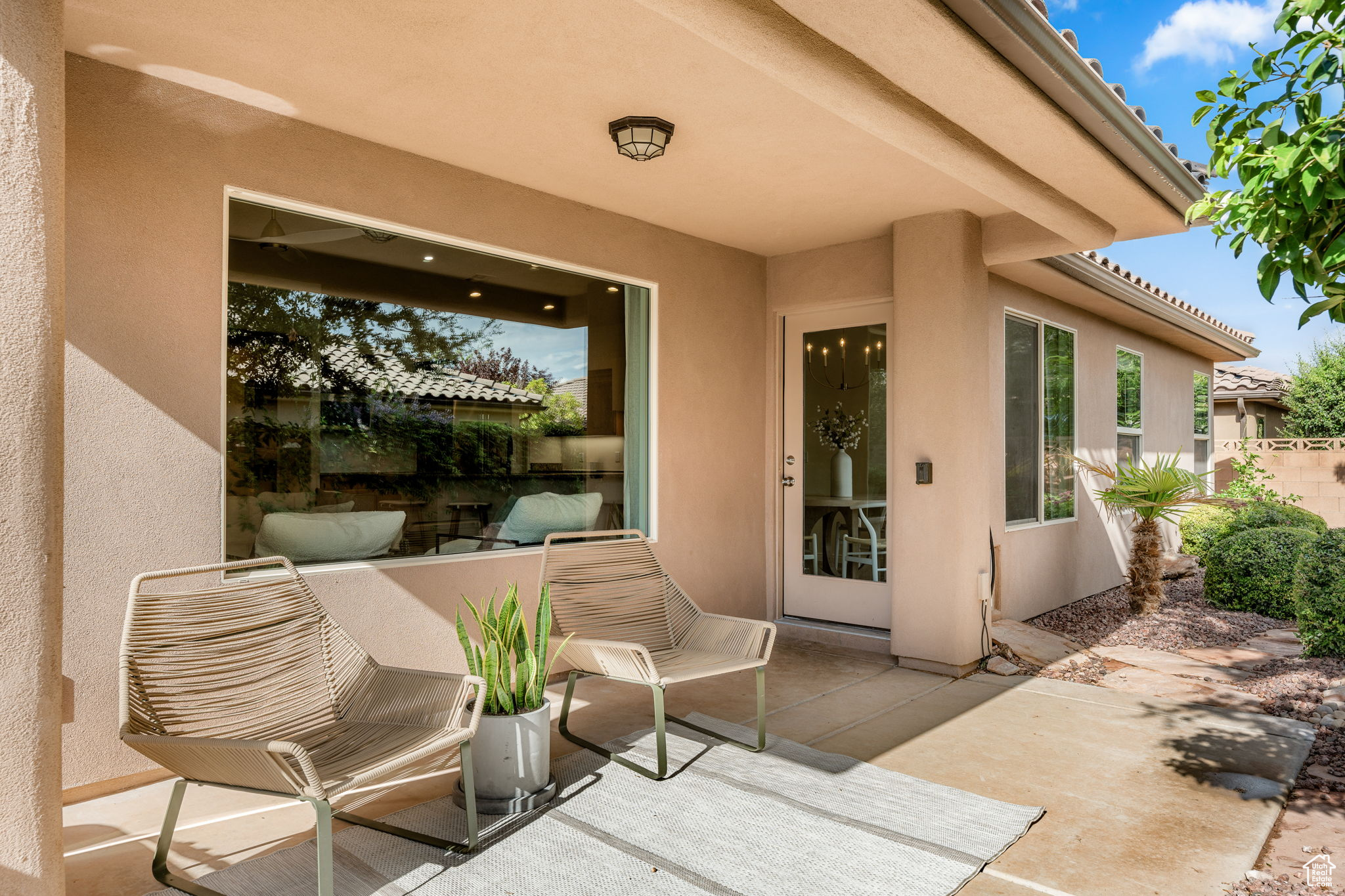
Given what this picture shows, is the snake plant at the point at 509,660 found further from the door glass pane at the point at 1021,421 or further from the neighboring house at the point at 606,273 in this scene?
the door glass pane at the point at 1021,421

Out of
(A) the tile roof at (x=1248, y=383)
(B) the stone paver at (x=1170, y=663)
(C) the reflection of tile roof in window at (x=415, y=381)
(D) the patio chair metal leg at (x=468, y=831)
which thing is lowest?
(B) the stone paver at (x=1170, y=663)

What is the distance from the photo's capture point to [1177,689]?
14.8 ft

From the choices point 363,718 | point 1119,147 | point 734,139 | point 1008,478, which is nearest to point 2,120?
point 363,718

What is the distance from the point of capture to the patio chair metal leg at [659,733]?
317 centimetres

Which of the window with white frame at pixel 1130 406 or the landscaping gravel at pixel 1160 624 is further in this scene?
the window with white frame at pixel 1130 406

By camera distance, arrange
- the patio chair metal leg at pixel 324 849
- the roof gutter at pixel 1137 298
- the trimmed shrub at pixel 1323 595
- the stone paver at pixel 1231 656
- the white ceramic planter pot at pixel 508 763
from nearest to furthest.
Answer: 1. the patio chair metal leg at pixel 324 849
2. the white ceramic planter pot at pixel 508 763
3. the trimmed shrub at pixel 1323 595
4. the stone paver at pixel 1231 656
5. the roof gutter at pixel 1137 298

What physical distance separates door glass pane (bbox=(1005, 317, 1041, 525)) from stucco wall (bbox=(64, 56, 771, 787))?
11.3 feet

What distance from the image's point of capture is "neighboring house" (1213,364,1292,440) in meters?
14.1

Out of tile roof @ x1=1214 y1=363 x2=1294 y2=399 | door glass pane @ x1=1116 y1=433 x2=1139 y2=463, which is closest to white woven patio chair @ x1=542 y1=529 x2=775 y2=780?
door glass pane @ x1=1116 y1=433 x2=1139 y2=463

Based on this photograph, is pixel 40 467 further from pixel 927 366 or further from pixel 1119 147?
pixel 927 366

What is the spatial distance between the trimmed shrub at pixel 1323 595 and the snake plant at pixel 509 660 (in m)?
4.49

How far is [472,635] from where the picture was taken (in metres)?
4.15

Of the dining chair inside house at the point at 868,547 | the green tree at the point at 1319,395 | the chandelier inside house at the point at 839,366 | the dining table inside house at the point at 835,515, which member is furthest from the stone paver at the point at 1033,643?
the green tree at the point at 1319,395

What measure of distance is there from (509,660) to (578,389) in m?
2.32
